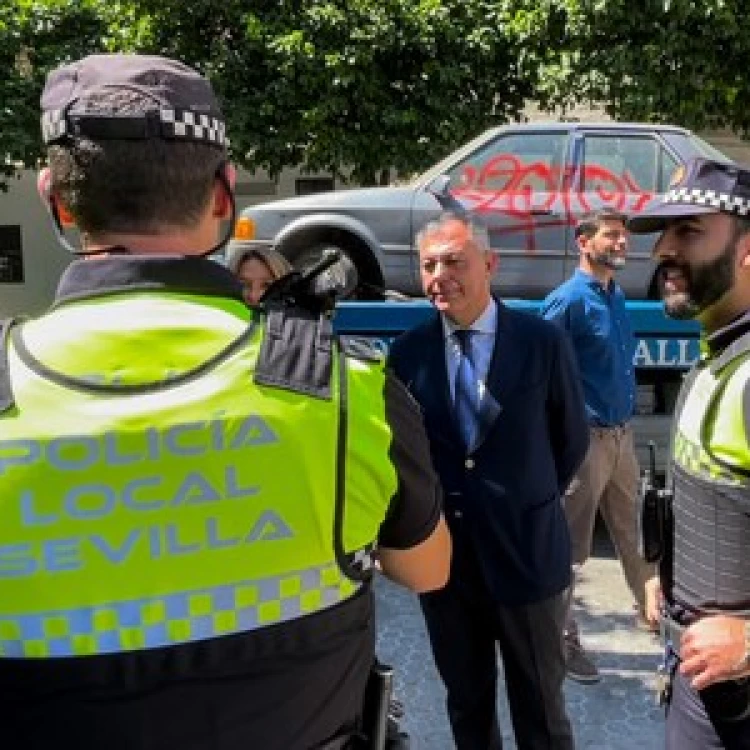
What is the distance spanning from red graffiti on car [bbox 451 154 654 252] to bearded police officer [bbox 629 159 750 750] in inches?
179

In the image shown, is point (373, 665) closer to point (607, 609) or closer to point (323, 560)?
point (323, 560)

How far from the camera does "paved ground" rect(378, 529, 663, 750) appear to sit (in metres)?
3.45

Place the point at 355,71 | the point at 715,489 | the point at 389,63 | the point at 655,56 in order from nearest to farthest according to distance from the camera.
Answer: the point at 715,489 → the point at 655,56 → the point at 355,71 → the point at 389,63

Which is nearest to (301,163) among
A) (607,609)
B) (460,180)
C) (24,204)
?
(24,204)

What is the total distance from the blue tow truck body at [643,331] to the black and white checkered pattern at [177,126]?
148 inches

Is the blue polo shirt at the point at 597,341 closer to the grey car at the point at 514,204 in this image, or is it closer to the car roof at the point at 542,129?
the grey car at the point at 514,204

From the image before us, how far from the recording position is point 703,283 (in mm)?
2102

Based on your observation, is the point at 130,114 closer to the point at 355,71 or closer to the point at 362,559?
the point at 362,559

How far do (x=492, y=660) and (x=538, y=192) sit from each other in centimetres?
454

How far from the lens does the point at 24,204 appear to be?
55.6 ft

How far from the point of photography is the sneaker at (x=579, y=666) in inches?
150

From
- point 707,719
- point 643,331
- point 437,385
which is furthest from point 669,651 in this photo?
point 643,331

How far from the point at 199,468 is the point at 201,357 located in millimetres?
132

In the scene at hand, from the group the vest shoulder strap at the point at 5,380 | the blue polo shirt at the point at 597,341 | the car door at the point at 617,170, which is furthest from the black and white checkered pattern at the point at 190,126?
the car door at the point at 617,170
